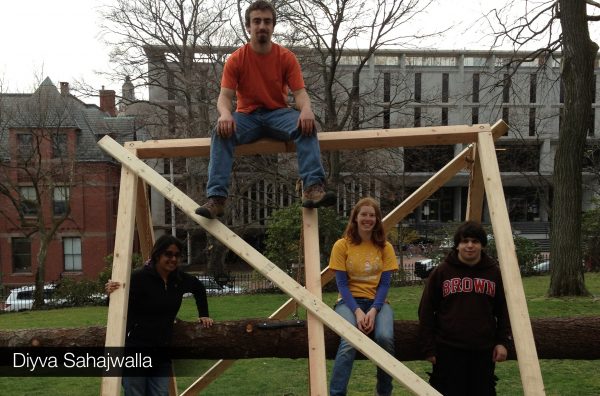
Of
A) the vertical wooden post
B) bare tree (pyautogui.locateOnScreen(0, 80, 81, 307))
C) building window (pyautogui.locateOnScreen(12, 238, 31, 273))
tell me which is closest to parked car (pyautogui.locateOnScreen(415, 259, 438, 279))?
bare tree (pyautogui.locateOnScreen(0, 80, 81, 307))

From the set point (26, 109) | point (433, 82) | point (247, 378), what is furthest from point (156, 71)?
point (247, 378)

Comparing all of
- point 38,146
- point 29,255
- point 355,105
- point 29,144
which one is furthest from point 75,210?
point 355,105

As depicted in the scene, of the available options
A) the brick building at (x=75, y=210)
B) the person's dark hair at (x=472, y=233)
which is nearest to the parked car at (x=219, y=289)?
the brick building at (x=75, y=210)

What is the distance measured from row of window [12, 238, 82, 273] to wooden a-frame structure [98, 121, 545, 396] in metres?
28.4

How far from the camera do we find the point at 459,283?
351cm

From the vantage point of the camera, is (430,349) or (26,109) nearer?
(430,349)

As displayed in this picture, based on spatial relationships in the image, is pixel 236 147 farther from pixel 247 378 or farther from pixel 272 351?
pixel 247 378

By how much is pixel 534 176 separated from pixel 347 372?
38806 mm

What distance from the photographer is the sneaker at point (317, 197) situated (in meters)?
3.63

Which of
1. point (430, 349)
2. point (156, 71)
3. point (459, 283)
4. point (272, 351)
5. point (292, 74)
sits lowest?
point (272, 351)

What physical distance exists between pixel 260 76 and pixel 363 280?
167cm

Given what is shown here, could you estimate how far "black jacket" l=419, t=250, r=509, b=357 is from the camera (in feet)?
11.4

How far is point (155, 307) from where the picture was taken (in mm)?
4008

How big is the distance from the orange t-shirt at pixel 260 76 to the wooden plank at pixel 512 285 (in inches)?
61.5
